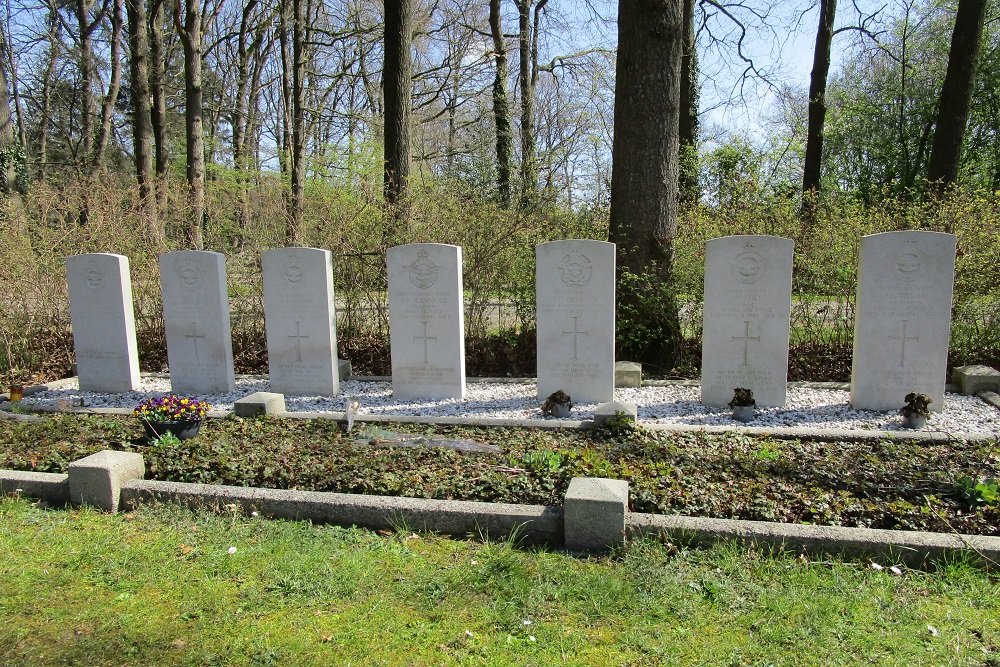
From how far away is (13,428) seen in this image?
17.4ft

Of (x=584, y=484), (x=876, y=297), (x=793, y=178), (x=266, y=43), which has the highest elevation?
(x=266, y=43)

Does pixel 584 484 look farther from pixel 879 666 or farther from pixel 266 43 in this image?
pixel 266 43

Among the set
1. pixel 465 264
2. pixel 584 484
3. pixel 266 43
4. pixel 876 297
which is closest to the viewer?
pixel 584 484

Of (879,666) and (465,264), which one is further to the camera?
(465,264)

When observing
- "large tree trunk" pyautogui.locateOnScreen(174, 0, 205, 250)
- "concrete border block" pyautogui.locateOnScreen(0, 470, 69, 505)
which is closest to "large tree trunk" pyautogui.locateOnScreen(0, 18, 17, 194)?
"large tree trunk" pyautogui.locateOnScreen(174, 0, 205, 250)

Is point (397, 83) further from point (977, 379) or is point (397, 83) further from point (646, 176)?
point (977, 379)

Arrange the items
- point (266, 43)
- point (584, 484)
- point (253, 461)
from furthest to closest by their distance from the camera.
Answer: point (266, 43) → point (253, 461) → point (584, 484)

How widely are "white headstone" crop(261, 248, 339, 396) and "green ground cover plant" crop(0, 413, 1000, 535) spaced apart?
1.79 m

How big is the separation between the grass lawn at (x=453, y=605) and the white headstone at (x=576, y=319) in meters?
3.22

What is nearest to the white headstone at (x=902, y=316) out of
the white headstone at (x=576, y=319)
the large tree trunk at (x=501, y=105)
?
the white headstone at (x=576, y=319)

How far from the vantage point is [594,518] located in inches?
127

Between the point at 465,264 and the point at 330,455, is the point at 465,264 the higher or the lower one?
the higher one

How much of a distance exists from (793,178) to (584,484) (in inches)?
1017

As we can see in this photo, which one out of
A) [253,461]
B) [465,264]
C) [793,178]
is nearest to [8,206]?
[465,264]
